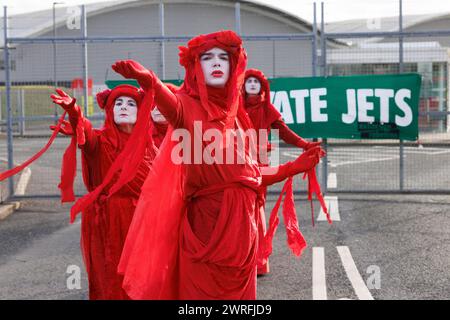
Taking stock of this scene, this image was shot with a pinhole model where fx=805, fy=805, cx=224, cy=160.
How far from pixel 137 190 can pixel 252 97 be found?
7.66ft

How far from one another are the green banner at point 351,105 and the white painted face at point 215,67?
7207 mm

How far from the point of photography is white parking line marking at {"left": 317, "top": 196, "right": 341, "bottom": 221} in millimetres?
10422

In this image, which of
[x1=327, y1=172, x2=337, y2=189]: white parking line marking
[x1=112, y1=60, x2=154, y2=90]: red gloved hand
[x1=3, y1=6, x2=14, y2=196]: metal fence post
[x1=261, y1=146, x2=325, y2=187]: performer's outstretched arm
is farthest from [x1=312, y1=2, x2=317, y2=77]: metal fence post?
[x1=112, y1=60, x2=154, y2=90]: red gloved hand

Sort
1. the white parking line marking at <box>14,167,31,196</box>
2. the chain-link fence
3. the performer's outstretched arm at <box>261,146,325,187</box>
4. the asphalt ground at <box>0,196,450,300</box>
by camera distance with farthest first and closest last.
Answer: the white parking line marking at <box>14,167,31,196</box> → the chain-link fence → the asphalt ground at <box>0,196,450,300</box> → the performer's outstretched arm at <box>261,146,325,187</box>

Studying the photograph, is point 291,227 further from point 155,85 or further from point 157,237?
point 155,85

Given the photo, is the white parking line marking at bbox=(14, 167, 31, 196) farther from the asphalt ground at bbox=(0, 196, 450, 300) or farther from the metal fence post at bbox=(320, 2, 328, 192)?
the metal fence post at bbox=(320, 2, 328, 192)

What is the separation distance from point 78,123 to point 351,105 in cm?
695

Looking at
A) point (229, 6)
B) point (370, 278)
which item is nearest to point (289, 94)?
point (370, 278)

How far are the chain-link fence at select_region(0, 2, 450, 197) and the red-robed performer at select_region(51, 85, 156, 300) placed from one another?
5.84 m

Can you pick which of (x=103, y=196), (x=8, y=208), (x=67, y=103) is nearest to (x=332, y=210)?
(x=8, y=208)

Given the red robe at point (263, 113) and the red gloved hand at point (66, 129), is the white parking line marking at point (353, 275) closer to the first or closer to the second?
the red robe at point (263, 113)

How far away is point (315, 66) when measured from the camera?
39.2 ft

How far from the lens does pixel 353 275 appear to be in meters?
7.19
